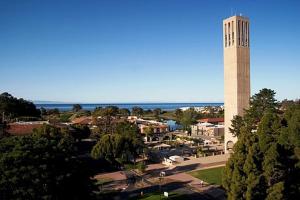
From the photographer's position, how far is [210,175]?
30500 mm

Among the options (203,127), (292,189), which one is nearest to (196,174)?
(292,189)

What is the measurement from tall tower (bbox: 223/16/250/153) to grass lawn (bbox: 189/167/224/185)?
36.0 ft

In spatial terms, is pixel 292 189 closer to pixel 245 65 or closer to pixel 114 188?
pixel 114 188

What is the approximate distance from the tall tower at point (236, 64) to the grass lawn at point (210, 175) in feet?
36.0

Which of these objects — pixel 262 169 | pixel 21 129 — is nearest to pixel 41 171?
pixel 262 169

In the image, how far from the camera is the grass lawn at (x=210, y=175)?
28281 mm

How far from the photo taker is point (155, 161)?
126ft

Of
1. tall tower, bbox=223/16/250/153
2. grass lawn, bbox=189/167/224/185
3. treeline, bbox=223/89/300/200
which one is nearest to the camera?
treeline, bbox=223/89/300/200

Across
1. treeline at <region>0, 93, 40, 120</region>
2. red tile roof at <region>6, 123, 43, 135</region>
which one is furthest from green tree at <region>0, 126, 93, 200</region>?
treeline at <region>0, 93, 40, 120</region>

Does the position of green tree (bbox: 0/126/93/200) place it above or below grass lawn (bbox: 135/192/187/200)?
above

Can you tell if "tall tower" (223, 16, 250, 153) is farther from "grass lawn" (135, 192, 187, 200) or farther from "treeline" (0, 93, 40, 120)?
"treeline" (0, 93, 40, 120)

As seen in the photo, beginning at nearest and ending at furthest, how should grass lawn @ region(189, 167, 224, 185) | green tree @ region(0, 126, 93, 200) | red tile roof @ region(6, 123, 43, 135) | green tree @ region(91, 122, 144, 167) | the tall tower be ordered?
1. green tree @ region(0, 126, 93, 200)
2. grass lawn @ region(189, 167, 224, 185)
3. green tree @ region(91, 122, 144, 167)
4. red tile roof @ region(6, 123, 43, 135)
5. the tall tower

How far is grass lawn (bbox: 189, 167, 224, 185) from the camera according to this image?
28281 millimetres

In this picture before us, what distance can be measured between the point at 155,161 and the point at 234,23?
785 inches
